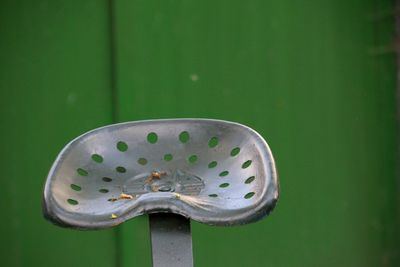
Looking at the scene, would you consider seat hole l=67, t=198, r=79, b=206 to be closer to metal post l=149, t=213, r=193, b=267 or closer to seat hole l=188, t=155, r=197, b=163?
metal post l=149, t=213, r=193, b=267

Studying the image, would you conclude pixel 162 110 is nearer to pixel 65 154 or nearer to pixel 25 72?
pixel 25 72

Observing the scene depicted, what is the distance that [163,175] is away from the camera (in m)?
1.45

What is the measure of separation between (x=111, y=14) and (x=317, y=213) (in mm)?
1211

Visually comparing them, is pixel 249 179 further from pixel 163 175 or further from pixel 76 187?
pixel 76 187

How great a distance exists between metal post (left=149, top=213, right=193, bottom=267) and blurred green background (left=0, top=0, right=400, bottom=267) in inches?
65.7

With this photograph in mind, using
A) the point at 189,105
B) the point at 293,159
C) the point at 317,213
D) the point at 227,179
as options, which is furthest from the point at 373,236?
the point at 227,179

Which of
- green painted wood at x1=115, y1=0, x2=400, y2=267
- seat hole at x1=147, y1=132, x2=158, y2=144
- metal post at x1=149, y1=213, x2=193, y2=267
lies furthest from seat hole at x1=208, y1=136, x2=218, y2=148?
green painted wood at x1=115, y1=0, x2=400, y2=267

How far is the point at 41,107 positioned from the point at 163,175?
1586 mm

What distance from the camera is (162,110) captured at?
3012 mm

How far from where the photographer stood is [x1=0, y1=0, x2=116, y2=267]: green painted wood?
2.91m

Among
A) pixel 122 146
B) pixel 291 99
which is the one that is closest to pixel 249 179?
pixel 122 146

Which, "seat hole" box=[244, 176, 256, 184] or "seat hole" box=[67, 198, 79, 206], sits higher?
"seat hole" box=[244, 176, 256, 184]

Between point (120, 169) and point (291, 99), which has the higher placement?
point (120, 169)

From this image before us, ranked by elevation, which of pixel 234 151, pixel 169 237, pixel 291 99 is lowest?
pixel 291 99
